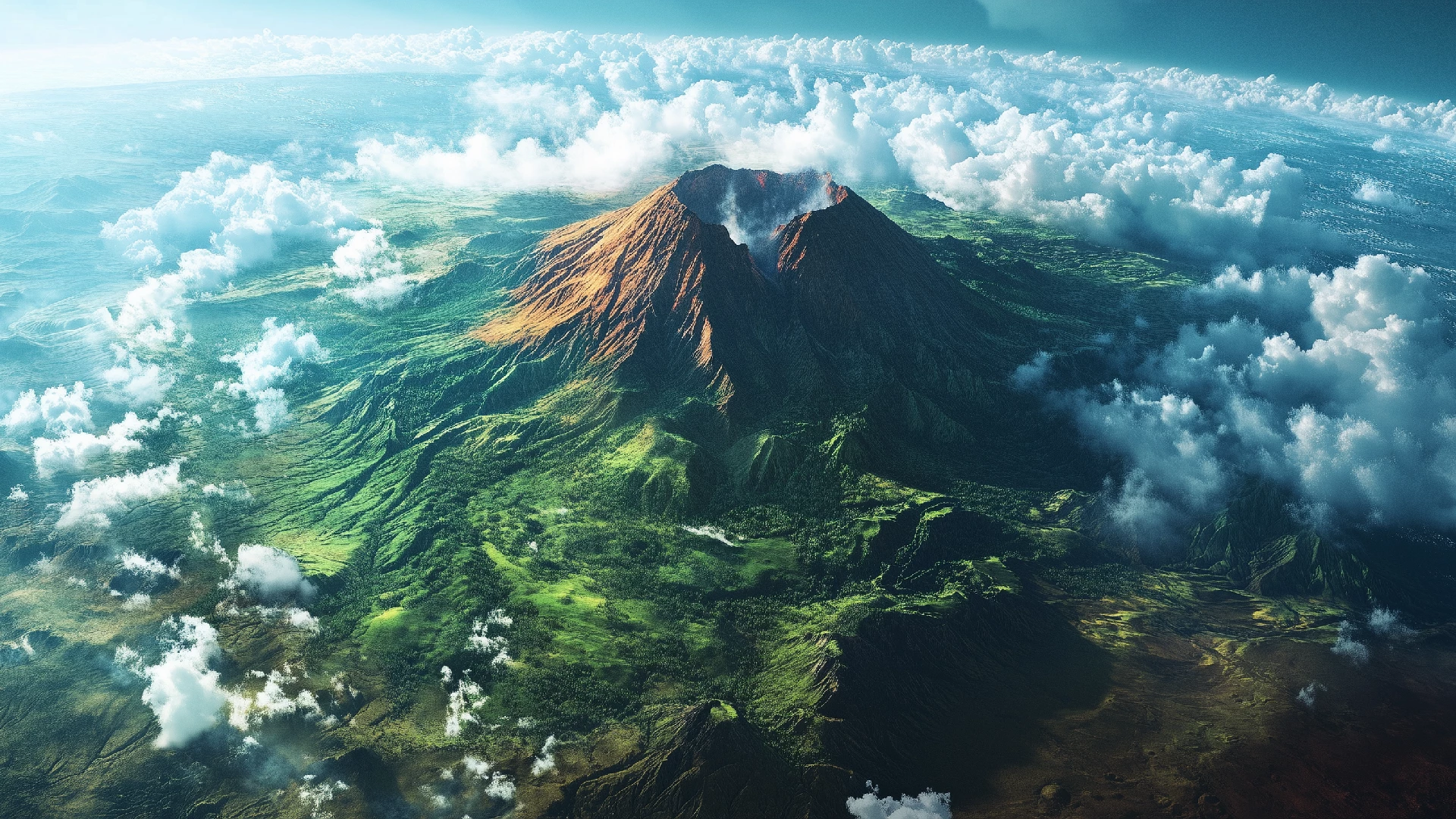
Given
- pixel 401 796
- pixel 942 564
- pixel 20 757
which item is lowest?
pixel 20 757

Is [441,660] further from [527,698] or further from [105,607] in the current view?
[105,607]

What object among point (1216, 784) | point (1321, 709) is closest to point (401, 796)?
point (1216, 784)

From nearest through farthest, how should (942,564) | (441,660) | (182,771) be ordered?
(182,771)
(441,660)
(942,564)

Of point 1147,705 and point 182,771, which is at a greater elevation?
point 1147,705

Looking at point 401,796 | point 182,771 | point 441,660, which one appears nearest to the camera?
point 401,796

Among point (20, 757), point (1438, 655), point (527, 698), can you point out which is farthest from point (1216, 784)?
point (20, 757)

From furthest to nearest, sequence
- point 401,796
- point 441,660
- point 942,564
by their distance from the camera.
Answer: point 942,564
point 441,660
point 401,796

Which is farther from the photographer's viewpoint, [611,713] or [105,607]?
[105,607]

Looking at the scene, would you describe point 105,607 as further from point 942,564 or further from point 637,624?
point 942,564

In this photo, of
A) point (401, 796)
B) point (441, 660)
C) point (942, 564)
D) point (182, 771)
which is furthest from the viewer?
point (942, 564)
